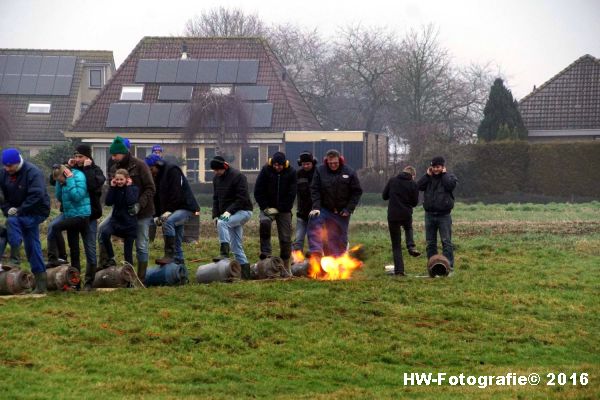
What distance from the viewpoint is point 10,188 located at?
16.4 meters

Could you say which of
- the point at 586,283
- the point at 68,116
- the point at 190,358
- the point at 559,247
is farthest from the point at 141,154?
the point at 190,358

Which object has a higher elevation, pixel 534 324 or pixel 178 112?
pixel 178 112

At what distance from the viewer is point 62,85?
7544cm

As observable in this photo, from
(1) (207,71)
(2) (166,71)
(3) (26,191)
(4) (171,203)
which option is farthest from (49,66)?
(3) (26,191)

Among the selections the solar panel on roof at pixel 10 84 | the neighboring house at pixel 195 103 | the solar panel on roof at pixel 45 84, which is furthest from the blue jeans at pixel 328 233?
the solar panel on roof at pixel 10 84


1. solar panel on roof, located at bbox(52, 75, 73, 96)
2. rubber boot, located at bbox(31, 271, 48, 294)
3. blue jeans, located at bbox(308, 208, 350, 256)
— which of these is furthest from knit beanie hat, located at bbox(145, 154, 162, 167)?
solar panel on roof, located at bbox(52, 75, 73, 96)

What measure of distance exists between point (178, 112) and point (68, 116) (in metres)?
11.4

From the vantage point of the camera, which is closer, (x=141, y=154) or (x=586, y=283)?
(x=586, y=283)

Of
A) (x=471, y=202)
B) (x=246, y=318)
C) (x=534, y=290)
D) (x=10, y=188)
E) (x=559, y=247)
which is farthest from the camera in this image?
(x=471, y=202)

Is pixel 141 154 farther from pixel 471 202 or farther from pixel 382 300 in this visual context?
pixel 382 300

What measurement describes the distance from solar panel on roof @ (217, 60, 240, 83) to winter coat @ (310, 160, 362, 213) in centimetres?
4711

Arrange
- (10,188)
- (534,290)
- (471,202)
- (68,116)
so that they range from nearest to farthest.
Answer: (10,188), (534,290), (471,202), (68,116)

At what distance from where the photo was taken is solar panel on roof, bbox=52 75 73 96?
75000 mm

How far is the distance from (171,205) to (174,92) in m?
48.2
